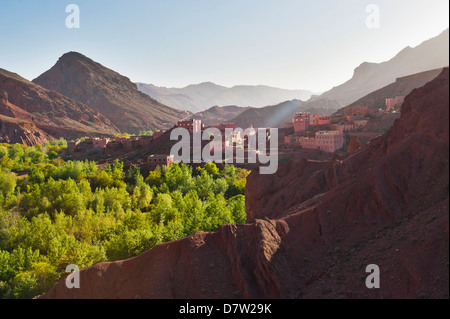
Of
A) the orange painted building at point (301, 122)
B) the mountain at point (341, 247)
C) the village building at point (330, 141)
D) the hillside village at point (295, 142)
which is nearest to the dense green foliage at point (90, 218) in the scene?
the mountain at point (341, 247)

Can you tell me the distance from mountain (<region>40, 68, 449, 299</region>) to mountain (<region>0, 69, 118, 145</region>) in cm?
10466

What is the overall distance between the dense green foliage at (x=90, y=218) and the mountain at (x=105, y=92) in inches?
4253

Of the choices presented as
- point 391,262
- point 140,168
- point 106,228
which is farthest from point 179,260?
point 140,168

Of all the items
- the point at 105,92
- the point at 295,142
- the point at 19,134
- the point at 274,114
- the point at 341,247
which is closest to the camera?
the point at 341,247

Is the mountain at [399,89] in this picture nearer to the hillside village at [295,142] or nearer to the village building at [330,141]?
the hillside village at [295,142]

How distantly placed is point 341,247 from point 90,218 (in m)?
26.1

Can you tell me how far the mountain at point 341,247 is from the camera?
32.8ft

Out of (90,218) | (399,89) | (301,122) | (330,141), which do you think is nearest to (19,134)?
(301,122)

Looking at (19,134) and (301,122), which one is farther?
(19,134)

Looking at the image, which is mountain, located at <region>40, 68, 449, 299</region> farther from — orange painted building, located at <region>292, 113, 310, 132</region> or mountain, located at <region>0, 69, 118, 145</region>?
mountain, located at <region>0, 69, 118, 145</region>

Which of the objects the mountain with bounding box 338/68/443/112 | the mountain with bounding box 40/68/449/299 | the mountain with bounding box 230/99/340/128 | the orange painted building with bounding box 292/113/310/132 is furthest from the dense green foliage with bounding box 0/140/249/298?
the mountain with bounding box 230/99/340/128

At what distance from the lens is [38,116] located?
127m

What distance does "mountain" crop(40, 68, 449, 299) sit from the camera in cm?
1000

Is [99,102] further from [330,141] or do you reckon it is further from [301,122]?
[330,141]
